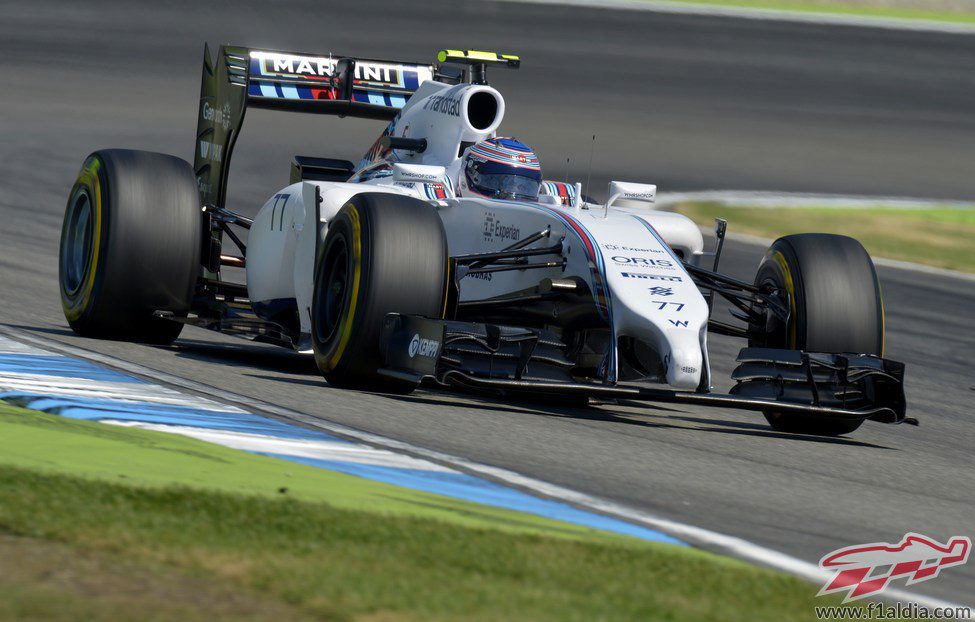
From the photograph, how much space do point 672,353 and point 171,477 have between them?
299cm

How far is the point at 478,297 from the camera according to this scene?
868 centimetres

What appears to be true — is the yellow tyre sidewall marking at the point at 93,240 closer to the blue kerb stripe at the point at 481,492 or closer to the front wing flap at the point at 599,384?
the front wing flap at the point at 599,384

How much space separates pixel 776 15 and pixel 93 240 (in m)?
29.8

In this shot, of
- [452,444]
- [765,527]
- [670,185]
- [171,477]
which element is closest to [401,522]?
[171,477]

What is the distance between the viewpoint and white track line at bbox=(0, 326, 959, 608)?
181 inches

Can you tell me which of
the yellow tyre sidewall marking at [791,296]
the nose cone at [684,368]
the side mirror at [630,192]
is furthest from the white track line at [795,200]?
the nose cone at [684,368]

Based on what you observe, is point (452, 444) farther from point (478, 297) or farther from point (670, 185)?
point (670, 185)

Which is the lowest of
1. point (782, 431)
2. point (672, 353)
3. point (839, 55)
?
point (782, 431)

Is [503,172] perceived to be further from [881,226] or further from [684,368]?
[881,226]

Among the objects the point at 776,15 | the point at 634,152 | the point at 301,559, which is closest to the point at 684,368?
the point at 301,559

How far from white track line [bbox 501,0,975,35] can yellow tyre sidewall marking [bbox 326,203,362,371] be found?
93.5ft

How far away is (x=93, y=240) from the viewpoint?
30.4 ft

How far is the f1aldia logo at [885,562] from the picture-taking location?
4.46 metres

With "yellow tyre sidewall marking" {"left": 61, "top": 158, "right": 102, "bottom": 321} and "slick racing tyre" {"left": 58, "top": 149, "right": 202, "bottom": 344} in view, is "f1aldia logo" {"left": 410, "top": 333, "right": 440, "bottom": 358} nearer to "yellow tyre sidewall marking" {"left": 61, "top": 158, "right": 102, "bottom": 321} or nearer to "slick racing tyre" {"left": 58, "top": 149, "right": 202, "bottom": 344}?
"slick racing tyre" {"left": 58, "top": 149, "right": 202, "bottom": 344}
